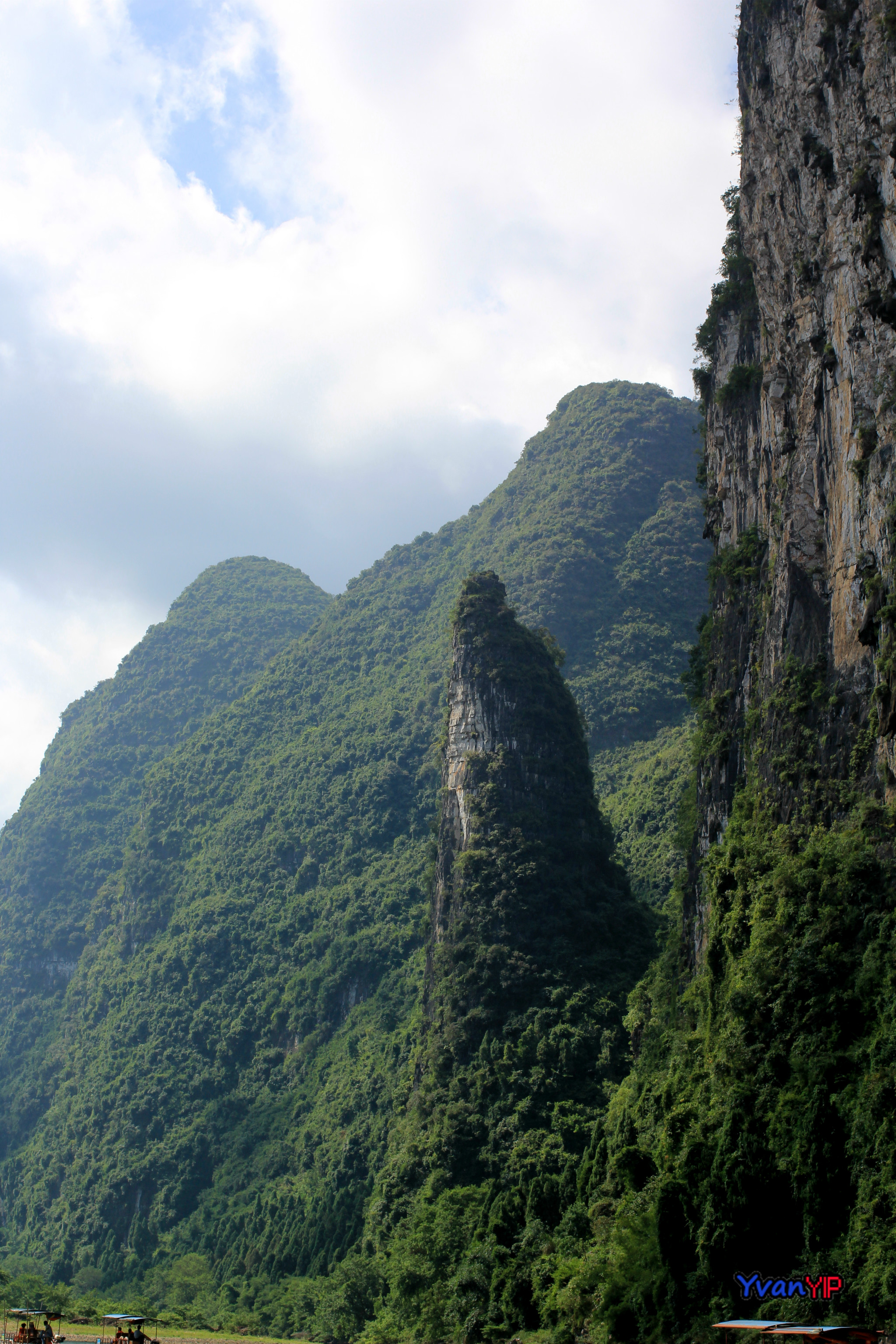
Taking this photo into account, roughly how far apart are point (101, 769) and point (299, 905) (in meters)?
52.3

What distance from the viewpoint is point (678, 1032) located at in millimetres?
35812

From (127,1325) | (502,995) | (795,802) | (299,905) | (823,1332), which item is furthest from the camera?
(299,905)

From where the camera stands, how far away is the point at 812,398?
3155cm

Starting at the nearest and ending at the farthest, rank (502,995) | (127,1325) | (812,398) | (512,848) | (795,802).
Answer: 1. (795,802)
2. (812,398)
3. (127,1325)
4. (502,995)
5. (512,848)

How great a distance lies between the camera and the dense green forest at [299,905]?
64062 mm

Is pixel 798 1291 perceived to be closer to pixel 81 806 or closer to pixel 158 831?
pixel 158 831

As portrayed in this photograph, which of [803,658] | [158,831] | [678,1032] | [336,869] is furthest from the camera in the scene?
[158,831]

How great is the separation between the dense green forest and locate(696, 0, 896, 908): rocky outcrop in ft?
61.9

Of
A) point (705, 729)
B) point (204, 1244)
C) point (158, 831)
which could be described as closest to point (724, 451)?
point (705, 729)

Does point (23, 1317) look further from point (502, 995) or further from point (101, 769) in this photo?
point (101, 769)

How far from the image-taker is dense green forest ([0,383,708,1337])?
64.1 m

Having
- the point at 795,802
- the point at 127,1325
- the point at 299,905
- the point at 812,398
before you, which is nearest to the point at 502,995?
the point at 127,1325

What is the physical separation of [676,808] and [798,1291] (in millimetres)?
46308

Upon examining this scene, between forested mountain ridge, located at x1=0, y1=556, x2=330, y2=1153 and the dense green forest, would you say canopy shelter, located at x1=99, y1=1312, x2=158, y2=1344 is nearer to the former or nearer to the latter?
the dense green forest
